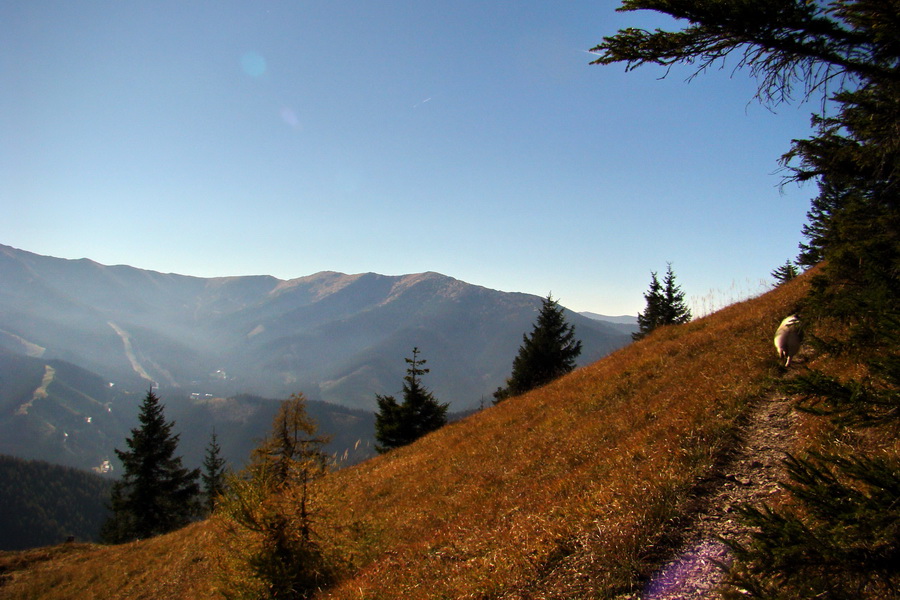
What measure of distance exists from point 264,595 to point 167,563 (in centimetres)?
1476

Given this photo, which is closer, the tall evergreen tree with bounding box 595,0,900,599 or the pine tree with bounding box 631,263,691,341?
the tall evergreen tree with bounding box 595,0,900,599

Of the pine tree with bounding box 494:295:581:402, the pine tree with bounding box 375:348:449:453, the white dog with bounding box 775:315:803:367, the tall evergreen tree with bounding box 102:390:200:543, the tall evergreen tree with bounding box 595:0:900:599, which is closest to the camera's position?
the tall evergreen tree with bounding box 595:0:900:599

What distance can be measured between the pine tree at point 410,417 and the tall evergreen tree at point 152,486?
2033 centimetres

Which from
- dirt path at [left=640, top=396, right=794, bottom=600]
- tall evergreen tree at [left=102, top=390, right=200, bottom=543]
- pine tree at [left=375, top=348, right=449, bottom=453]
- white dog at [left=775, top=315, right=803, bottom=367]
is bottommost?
tall evergreen tree at [left=102, top=390, right=200, bottom=543]

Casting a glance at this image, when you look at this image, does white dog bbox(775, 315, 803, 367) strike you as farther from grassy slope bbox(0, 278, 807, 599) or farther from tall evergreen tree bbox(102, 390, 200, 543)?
tall evergreen tree bbox(102, 390, 200, 543)

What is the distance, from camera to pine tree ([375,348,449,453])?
117 feet

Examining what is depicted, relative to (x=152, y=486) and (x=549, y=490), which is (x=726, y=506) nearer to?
(x=549, y=490)

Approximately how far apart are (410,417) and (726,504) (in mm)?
31515

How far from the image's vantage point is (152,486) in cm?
3900

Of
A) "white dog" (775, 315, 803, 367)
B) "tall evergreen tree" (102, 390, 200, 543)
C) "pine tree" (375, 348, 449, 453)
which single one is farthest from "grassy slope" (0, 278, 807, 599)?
"tall evergreen tree" (102, 390, 200, 543)

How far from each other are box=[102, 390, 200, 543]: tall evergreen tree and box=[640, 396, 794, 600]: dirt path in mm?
45303

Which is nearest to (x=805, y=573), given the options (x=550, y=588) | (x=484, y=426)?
(x=550, y=588)

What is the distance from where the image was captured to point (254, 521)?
9633 mm

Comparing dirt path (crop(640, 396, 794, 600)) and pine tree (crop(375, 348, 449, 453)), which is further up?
dirt path (crop(640, 396, 794, 600))
